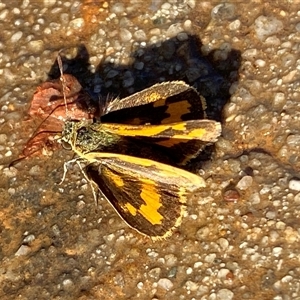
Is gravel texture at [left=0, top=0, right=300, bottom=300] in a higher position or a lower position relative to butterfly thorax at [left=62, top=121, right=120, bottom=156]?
lower

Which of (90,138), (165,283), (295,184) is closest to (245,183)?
(295,184)

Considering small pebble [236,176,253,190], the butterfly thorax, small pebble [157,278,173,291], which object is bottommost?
small pebble [157,278,173,291]

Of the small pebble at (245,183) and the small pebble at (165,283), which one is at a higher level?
the small pebble at (245,183)

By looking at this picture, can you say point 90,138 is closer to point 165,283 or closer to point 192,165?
point 192,165

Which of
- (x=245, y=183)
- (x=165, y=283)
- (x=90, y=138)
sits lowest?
(x=165, y=283)

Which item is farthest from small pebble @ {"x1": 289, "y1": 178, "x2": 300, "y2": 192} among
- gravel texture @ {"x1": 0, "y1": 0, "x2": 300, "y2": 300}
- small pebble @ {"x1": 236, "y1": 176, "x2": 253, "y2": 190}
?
small pebble @ {"x1": 236, "y1": 176, "x2": 253, "y2": 190}

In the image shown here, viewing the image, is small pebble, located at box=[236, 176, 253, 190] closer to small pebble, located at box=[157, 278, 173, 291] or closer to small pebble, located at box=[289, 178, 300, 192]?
small pebble, located at box=[289, 178, 300, 192]

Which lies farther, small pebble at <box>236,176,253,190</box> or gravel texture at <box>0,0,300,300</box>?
small pebble at <box>236,176,253,190</box>

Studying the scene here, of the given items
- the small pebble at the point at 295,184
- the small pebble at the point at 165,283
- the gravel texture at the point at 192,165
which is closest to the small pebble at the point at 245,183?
the gravel texture at the point at 192,165

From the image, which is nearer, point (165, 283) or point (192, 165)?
point (165, 283)

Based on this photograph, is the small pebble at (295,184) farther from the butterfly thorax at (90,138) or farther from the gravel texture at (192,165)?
the butterfly thorax at (90,138)
